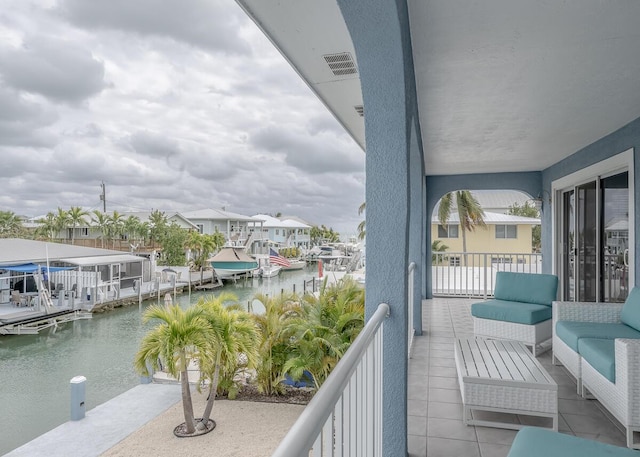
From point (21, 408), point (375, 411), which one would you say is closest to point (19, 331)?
point (21, 408)

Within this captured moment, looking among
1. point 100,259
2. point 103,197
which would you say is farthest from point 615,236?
point 103,197

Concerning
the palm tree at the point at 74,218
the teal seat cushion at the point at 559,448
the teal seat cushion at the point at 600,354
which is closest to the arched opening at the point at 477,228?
the teal seat cushion at the point at 600,354

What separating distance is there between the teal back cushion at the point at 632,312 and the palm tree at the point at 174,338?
15.6 ft

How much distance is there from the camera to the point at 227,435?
588 cm

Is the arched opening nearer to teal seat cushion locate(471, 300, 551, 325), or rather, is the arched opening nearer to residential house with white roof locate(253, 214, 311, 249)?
teal seat cushion locate(471, 300, 551, 325)

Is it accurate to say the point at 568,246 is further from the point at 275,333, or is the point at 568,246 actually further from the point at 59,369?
the point at 59,369

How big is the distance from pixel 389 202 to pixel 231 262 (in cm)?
2889

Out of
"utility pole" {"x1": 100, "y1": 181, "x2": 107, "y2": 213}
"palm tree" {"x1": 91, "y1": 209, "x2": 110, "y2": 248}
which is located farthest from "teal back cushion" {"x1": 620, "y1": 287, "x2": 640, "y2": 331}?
"utility pole" {"x1": 100, "y1": 181, "x2": 107, "y2": 213}

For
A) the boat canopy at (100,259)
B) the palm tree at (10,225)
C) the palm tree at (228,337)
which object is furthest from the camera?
the palm tree at (10,225)

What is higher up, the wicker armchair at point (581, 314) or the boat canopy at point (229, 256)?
the wicker armchair at point (581, 314)

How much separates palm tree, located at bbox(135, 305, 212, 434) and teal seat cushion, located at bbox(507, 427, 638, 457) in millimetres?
4650

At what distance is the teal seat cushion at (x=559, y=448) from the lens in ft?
5.17

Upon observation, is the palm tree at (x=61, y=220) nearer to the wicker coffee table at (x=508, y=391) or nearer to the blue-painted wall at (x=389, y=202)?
the wicker coffee table at (x=508, y=391)

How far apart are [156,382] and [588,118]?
8.81 metres
